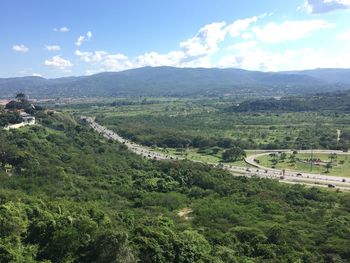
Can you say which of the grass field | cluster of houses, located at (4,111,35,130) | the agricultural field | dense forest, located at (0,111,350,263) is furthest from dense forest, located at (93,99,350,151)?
dense forest, located at (0,111,350,263)

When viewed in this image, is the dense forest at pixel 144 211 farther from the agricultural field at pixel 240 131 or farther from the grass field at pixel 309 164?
the agricultural field at pixel 240 131

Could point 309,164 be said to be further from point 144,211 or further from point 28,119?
point 28,119

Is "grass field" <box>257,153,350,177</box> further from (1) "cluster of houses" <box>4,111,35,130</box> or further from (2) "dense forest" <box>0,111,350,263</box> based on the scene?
(1) "cluster of houses" <box>4,111,35,130</box>

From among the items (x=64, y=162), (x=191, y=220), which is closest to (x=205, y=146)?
(x=64, y=162)

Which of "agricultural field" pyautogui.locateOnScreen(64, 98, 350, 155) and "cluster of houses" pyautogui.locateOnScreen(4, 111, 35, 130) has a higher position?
"cluster of houses" pyautogui.locateOnScreen(4, 111, 35, 130)

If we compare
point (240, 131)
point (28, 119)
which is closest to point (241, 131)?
point (240, 131)

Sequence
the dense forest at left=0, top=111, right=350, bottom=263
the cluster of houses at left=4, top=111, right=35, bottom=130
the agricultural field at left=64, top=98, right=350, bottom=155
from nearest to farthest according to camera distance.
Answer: the dense forest at left=0, top=111, right=350, bottom=263
the cluster of houses at left=4, top=111, right=35, bottom=130
the agricultural field at left=64, top=98, right=350, bottom=155

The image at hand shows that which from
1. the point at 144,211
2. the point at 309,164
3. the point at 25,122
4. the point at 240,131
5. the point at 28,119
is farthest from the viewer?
the point at 240,131

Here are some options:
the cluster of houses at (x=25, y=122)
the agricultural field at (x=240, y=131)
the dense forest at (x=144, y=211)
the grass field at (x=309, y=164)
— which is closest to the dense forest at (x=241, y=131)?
the agricultural field at (x=240, y=131)
